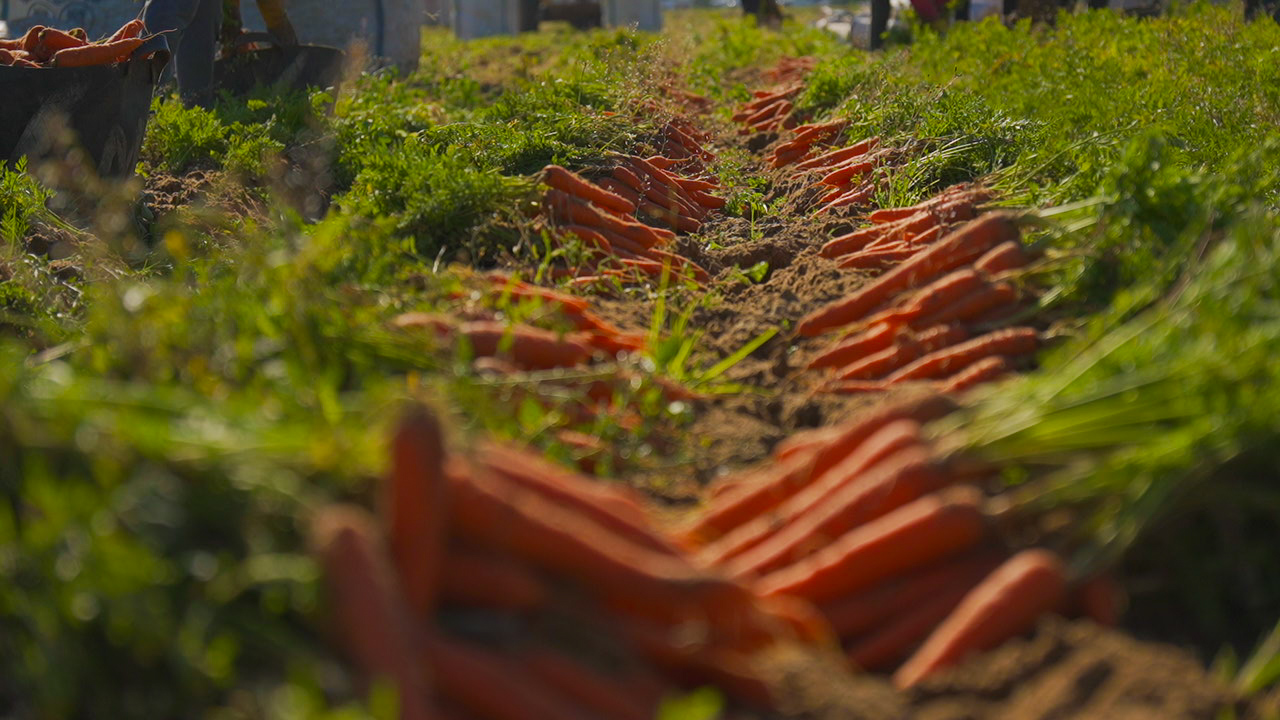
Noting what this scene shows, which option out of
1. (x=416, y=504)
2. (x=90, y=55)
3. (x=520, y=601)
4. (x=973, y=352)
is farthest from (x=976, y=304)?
(x=90, y=55)

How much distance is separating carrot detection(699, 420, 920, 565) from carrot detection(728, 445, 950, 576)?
22 mm

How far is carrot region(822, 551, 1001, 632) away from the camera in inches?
112

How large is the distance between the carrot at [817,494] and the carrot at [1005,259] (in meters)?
1.49

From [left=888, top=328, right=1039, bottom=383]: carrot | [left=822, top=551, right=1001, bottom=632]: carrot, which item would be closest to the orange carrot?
[left=822, top=551, right=1001, bottom=632]: carrot

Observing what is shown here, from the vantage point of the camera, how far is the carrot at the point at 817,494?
115 inches

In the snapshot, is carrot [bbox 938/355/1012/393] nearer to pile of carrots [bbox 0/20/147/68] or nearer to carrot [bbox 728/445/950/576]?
carrot [bbox 728/445/950/576]

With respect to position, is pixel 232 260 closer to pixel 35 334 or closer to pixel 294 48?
pixel 35 334

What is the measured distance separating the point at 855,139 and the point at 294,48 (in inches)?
187

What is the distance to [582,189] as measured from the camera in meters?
5.52

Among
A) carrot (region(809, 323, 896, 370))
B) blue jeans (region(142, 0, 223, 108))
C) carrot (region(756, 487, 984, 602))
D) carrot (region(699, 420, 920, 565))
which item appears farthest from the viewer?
blue jeans (region(142, 0, 223, 108))

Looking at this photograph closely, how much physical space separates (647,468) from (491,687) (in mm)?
1247

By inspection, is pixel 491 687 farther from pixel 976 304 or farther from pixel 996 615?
pixel 976 304

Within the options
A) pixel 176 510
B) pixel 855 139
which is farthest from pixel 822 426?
pixel 855 139

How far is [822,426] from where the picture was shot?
391 centimetres
